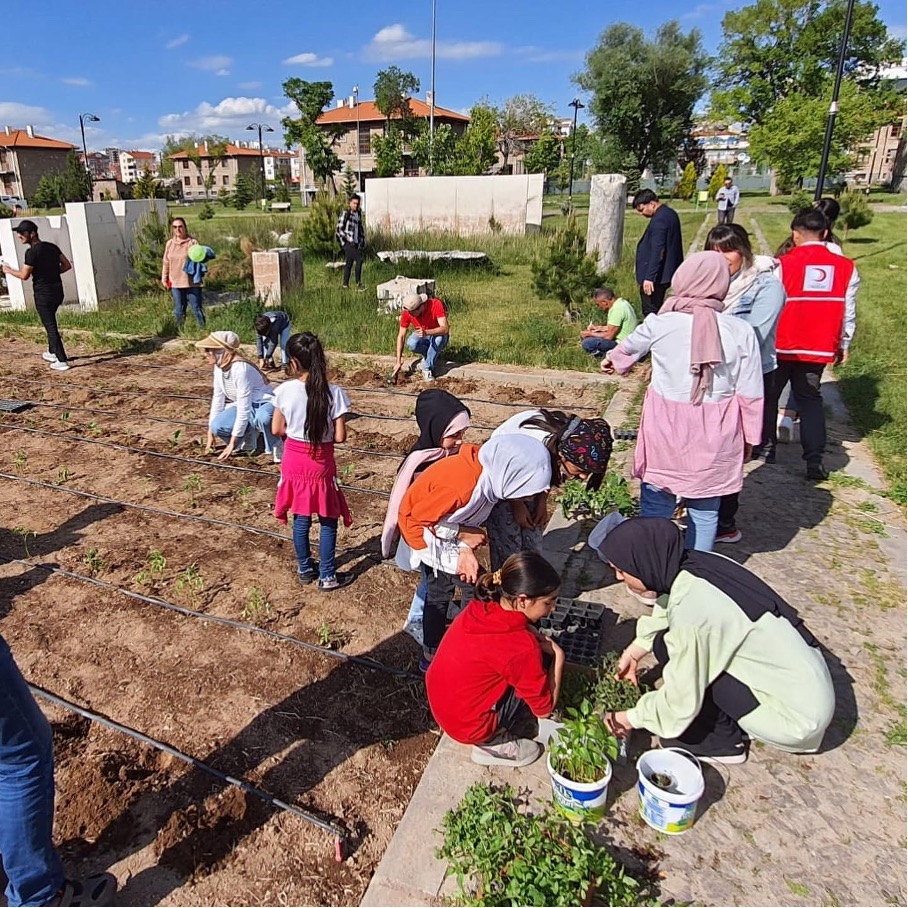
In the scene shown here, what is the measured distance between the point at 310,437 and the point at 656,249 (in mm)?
4573

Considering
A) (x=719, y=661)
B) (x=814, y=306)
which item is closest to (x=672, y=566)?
(x=719, y=661)

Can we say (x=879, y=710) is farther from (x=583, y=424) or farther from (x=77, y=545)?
(x=77, y=545)

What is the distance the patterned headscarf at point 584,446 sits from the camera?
2.99 metres

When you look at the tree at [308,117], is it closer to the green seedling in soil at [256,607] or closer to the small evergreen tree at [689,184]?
the small evergreen tree at [689,184]

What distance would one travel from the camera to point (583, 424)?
3258 millimetres

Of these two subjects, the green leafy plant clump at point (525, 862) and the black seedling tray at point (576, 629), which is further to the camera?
the black seedling tray at point (576, 629)

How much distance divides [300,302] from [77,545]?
7094 millimetres

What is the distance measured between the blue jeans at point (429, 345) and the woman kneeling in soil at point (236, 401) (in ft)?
8.19

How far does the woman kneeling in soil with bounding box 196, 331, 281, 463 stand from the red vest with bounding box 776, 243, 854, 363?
3.86 meters

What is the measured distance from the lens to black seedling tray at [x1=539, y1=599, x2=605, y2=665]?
303 cm

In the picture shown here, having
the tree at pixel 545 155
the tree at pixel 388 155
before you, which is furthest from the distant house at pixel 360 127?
the tree at pixel 545 155

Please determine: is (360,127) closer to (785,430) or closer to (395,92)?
(395,92)

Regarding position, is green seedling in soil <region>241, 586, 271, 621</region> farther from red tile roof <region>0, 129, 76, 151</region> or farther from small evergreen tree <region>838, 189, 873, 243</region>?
red tile roof <region>0, 129, 76, 151</region>

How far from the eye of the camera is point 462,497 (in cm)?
275
